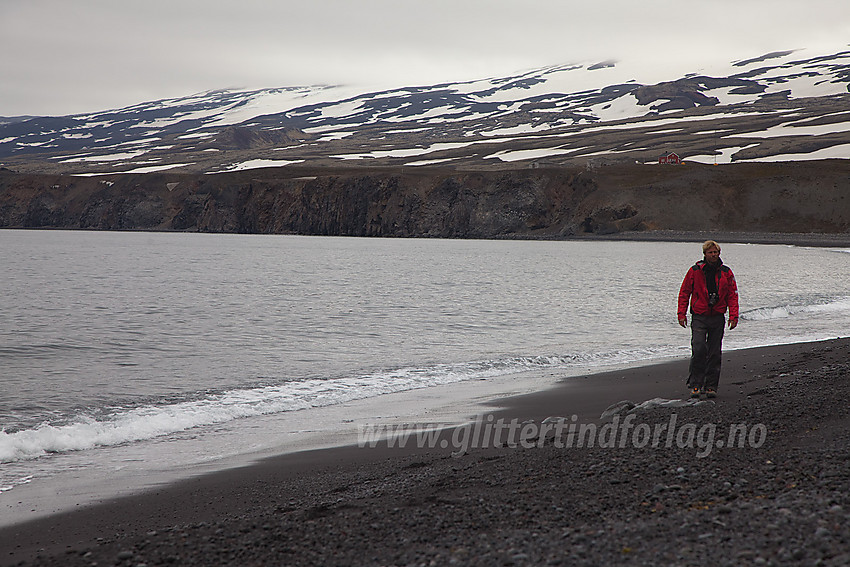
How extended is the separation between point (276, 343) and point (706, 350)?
11593 millimetres

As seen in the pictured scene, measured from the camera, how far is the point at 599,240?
312 ft

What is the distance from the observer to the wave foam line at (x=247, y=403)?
9664 millimetres

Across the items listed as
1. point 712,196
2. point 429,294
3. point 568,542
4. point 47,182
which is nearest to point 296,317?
point 429,294

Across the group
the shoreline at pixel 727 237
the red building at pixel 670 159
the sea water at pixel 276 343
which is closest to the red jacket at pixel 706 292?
the sea water at pixel 276 343

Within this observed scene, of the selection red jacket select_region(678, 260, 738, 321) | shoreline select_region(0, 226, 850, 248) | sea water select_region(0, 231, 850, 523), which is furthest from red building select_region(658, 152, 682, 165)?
red jacket select_region(678, 260, 738, 321)

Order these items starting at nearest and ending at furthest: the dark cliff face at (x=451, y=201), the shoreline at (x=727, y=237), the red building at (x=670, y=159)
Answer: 1. the shoreline at (x=727, y=237)
2. the dark cliff face at (x=451, y=201)
3. the red building at (x=670, y=159)

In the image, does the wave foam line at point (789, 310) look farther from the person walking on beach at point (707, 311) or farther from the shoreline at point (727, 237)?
the shoreline at point (727, 237)

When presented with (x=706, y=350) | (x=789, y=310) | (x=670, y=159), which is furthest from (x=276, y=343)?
(x=670, y=159)

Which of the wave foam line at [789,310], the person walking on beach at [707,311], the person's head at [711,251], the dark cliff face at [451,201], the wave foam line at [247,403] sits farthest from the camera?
the dark cliff face at [451,201]

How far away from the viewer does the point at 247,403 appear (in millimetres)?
12211

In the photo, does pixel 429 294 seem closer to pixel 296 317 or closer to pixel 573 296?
pixel 573 296

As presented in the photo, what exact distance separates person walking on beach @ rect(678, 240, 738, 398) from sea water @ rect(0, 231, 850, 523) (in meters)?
4.09

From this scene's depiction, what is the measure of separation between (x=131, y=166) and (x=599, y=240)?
13622 cm

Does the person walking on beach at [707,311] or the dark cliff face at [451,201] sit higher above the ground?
the dark cliff face at [451,201]
